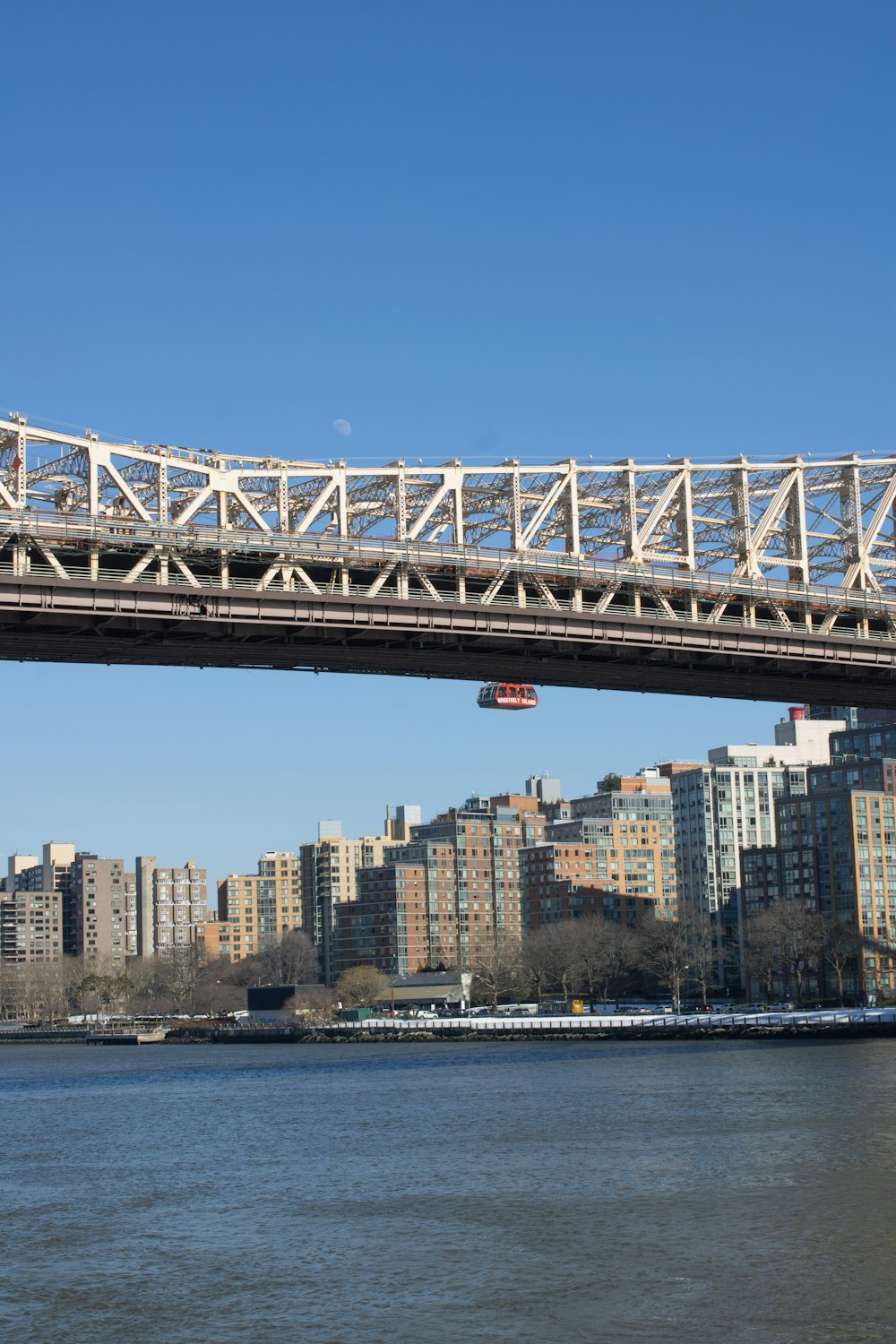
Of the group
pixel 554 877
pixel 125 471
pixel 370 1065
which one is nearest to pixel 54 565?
pixel 125 471

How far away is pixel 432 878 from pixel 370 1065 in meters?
99.1

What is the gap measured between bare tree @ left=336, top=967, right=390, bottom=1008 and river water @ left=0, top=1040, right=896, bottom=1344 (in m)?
91.1

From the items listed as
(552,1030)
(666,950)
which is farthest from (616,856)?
(552,1030)

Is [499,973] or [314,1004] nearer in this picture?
[499,973]

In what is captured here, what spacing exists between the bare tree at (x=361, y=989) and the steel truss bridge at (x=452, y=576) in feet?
321

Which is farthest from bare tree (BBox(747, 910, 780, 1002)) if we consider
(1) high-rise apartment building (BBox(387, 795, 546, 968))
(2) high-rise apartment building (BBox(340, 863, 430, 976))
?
(2) high-rise apartment building (BBox(340, 863, 430, 976))

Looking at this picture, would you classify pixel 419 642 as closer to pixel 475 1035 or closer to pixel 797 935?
pixel 475 1035

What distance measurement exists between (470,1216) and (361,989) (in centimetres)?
12474

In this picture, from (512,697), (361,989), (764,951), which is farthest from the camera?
(361,989)

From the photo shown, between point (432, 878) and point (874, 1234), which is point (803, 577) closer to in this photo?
point (874, 1234)

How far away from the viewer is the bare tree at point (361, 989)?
158 metres

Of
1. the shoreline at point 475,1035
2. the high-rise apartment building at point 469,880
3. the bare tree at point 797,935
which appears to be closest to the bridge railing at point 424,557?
the shoreline at point 475,1035

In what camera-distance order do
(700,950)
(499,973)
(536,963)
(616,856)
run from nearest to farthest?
(700,950), (536,963), (499,973), (616,856)

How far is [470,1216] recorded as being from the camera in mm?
34656
